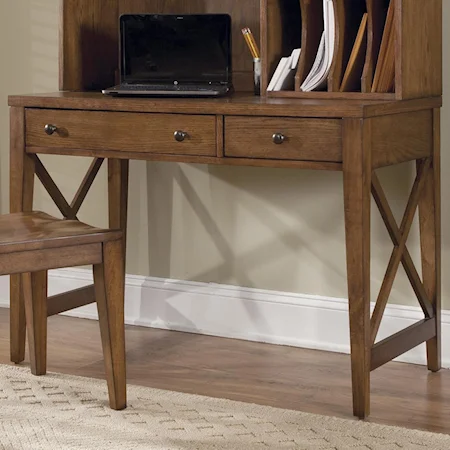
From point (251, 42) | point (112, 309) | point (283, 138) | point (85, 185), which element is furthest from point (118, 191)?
point (283, 138)

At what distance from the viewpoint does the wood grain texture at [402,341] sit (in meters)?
2.48

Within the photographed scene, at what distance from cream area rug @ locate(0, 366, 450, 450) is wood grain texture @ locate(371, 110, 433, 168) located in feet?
1.98

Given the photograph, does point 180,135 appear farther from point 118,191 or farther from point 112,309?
point 118,191

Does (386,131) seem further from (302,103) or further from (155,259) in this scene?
(155,259)

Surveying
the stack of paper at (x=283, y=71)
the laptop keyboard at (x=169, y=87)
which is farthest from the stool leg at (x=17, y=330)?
the stack of paper at (x=283, y=71)

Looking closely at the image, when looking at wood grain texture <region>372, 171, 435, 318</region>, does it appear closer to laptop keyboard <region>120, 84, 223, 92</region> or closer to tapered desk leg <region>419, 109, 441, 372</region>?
tapered desk leg <region>419, 109, 441, 372</region>

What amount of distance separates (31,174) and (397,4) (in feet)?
3.50

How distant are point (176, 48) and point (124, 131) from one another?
0.35 m

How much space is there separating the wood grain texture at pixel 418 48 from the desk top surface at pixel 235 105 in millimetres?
36

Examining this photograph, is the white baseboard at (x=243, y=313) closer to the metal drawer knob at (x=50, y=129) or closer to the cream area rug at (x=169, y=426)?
the cream area rug at (x=169, y=426)

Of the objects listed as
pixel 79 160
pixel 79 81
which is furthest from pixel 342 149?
pixel 79 160

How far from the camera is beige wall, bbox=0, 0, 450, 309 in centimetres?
293

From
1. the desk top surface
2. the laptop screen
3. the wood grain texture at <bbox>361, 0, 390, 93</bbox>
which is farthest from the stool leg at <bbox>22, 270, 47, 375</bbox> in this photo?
the wood grain texture at <bbox>361, 0, 390, 93</bbox>

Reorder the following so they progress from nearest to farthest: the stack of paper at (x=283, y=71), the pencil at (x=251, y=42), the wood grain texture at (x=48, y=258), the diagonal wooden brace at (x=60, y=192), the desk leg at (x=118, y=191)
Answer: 1. the wood grain texture at (x=48, y=258)
2. the stack of paper at (x=283, y=71)
3. the pencil at (x=251, y=42)
4. the diagonal wooden brace at (x=60, y=192)
5. the desk leg at (x=118, y=191)
